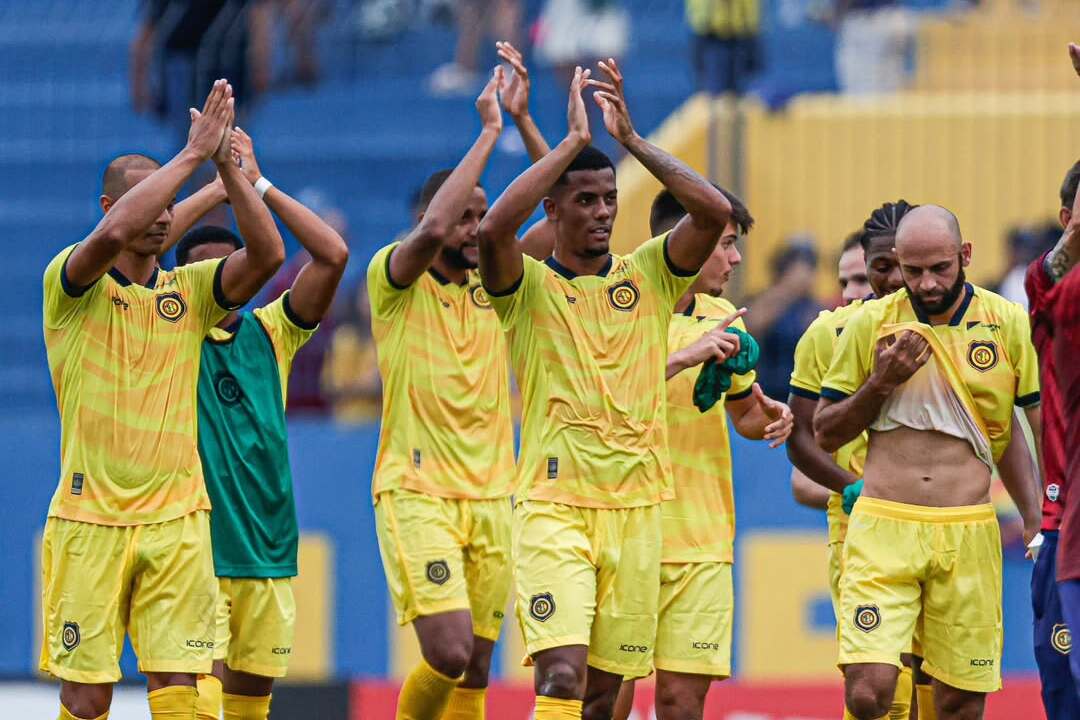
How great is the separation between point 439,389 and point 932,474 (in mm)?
2237

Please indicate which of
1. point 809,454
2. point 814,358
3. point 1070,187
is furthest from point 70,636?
point 1070,187

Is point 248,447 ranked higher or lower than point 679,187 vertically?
lower

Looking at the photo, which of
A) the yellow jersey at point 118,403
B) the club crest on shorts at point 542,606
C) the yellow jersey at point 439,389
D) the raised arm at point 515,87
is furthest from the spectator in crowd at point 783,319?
the yellow jersey at point 118,403

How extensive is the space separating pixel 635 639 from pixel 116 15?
45.1 feet

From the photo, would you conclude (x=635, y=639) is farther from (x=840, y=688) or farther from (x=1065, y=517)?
(x=840, y=688)

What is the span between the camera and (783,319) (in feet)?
45.4

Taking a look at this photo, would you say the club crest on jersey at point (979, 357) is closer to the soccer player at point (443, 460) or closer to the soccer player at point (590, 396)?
the soccer player at point (590, 396)

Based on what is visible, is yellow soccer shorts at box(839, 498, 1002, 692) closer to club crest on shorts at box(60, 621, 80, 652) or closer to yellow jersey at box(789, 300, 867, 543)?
yellow jersey at box(789, 300, 867, 543)

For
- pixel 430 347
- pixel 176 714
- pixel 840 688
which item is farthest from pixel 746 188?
pixel 176 714

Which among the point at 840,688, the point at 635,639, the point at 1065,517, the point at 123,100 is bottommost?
the point at 840,688

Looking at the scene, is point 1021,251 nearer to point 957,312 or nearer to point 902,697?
point 902,697

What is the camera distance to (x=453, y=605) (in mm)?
8820

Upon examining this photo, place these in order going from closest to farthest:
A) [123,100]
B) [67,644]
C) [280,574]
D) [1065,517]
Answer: [1065,517]
[67,644]
[280,574]
[123,100]

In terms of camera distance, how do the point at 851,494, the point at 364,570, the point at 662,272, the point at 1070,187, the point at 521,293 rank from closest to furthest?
the point at 1070,187, the point at 521,293, the point at 662,272, the point at 851,494, the point at 364,570
